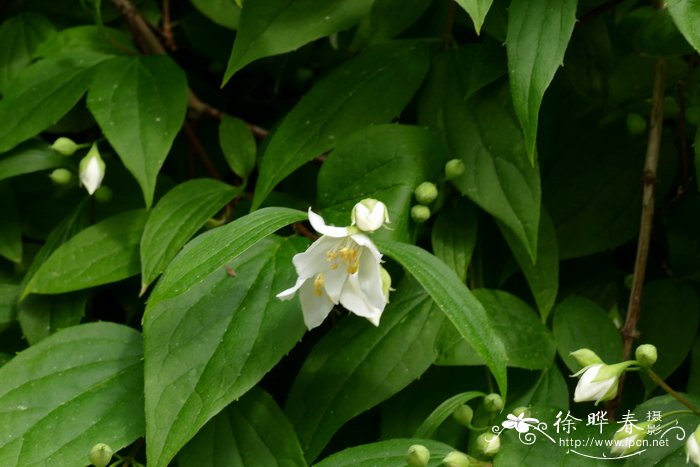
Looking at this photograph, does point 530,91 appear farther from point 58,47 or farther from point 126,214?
point 58,47

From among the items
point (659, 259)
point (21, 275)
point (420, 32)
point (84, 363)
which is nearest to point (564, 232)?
point (659, 259)

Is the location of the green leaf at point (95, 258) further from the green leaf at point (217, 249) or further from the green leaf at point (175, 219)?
the green leaf at point (217, 249)

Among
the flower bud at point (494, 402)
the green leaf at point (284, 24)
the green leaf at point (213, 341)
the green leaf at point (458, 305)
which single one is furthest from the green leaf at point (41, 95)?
the flower bud at point (494, 402)

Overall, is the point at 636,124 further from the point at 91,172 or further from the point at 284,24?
the point at 91,172

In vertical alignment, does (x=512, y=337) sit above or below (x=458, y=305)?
below

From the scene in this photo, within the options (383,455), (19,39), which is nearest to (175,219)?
(383,455)

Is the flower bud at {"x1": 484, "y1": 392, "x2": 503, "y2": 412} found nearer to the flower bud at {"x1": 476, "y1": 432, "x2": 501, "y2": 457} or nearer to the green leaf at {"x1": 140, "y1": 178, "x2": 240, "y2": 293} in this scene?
the flower bud at {"x1": 476, "y1": 432, "x2": 501, "y2": 457}

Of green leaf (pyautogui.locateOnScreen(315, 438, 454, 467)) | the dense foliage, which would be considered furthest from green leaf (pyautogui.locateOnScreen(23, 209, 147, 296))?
green leaf (pyautogui.locateOnScreen(315, 438, 454, 467))
